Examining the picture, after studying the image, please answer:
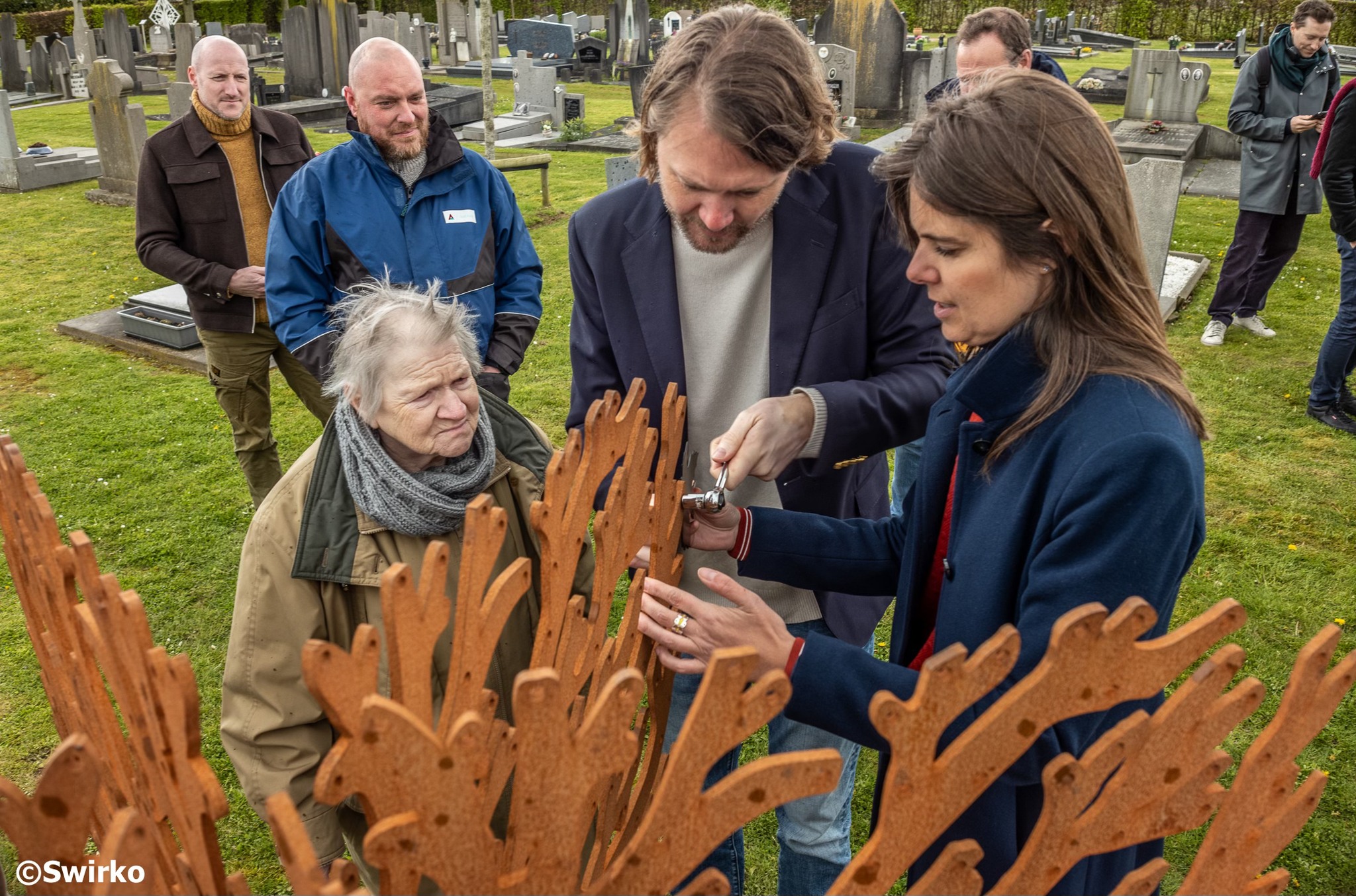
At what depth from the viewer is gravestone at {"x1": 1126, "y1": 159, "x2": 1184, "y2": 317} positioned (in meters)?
7.02

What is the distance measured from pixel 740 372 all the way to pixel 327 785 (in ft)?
4.56

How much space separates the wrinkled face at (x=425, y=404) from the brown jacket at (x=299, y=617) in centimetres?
15

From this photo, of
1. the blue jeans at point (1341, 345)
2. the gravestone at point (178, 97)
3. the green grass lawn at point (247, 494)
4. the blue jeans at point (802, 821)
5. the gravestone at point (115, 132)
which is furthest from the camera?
the gravestone at point (178, 97)

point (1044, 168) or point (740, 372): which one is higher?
point (1044, 168)

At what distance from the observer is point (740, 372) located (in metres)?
2.11

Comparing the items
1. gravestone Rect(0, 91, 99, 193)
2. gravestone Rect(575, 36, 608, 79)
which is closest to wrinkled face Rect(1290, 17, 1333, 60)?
gravestone Rect(0, 91, 99, 193)

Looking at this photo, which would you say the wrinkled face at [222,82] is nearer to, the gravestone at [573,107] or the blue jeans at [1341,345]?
the blue jeans at [1341,345]

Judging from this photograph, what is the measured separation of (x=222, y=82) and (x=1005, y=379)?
14.2 feet

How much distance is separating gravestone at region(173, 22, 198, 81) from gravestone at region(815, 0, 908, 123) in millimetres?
8452

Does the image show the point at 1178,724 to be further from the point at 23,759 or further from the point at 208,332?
the point at 208,332

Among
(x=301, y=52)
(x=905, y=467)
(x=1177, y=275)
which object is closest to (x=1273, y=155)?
(x=1177, y=275)

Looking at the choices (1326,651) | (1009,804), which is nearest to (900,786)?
(1326,651)

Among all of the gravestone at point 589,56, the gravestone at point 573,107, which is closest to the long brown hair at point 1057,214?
the gravestone at point 573,107

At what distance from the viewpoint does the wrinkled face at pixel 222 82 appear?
4602 millimetres
